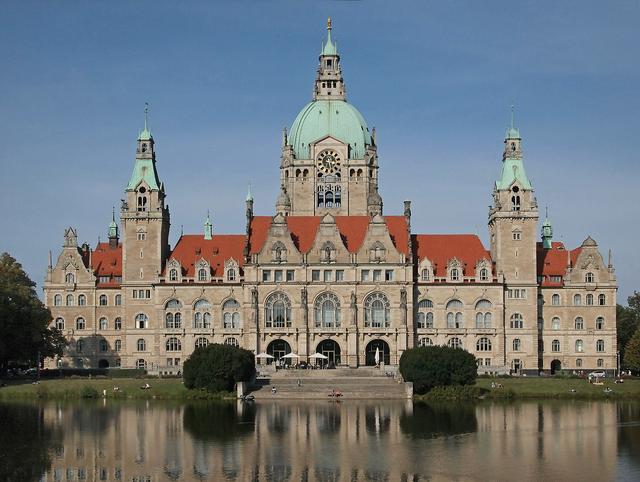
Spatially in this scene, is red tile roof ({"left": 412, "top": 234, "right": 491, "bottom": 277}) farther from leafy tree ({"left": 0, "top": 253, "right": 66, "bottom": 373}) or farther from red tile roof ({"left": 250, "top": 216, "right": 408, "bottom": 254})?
leafy tree ({"left": 0, "top": 253, "right": 66, "bottom": 373})

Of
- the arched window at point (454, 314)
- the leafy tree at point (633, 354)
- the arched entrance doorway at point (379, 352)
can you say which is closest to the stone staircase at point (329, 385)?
the arched entrance doorway at point (379, 352)

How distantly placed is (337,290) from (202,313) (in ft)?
48.7

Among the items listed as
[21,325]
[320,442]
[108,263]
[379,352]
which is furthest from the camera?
[108,263]

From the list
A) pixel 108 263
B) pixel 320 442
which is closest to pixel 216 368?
pixel 320 442

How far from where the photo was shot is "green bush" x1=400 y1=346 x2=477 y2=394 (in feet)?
303

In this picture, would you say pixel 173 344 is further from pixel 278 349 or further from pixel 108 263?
pixel 108 263

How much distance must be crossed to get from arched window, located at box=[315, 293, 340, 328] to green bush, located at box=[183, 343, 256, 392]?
Result: 2253 centimetres

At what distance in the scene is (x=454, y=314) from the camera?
118m

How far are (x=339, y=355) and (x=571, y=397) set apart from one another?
99.5 feet

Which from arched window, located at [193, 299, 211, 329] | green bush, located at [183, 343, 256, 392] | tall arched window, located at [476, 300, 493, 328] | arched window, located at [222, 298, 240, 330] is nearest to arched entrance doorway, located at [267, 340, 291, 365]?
arched window, located at [222, 298, 240, 330]

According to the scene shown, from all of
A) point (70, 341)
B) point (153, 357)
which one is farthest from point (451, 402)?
point (70, 341)

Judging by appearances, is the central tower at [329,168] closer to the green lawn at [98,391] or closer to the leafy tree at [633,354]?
the leafy tree at [633,354]

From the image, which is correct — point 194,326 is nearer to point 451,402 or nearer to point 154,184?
point 154,184

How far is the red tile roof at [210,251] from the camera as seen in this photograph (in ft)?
396
